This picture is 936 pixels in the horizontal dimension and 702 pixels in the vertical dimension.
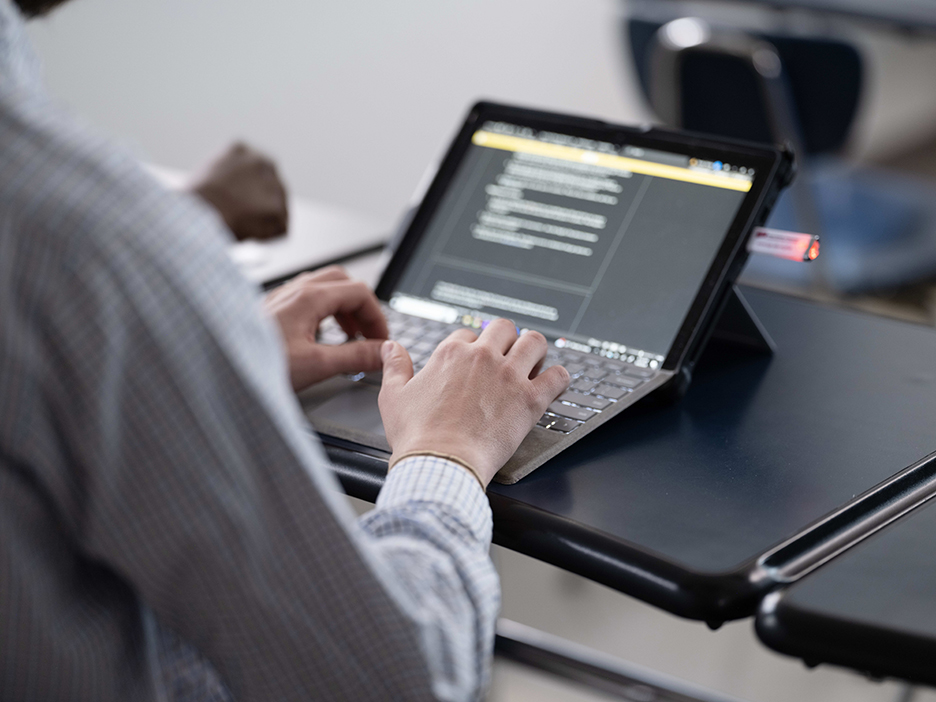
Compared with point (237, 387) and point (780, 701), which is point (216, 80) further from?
point (237, 387)

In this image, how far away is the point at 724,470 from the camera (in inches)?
26.9

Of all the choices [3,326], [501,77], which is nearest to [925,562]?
[3,326]

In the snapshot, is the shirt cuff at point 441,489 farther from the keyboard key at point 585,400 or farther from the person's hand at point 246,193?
the person's hand at point 246,193

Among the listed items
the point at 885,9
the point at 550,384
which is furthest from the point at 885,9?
the point at 550,384

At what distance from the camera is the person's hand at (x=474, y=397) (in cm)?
63

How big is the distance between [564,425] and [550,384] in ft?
0.12

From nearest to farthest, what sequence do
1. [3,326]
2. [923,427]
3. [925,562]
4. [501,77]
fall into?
[3,326]
[925,562]
[923,427]
[501,77]

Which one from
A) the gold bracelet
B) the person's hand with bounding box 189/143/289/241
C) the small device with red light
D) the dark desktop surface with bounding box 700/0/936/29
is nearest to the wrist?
the gold bracelet

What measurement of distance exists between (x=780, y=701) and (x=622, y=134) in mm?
1026

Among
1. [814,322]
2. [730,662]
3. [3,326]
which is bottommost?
[730,662]

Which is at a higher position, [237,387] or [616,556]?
[237,387]

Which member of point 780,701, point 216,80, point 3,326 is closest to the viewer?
point 3,326

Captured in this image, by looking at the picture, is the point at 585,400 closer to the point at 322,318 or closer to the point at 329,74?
the point at 322,318

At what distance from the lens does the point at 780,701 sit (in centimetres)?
153
